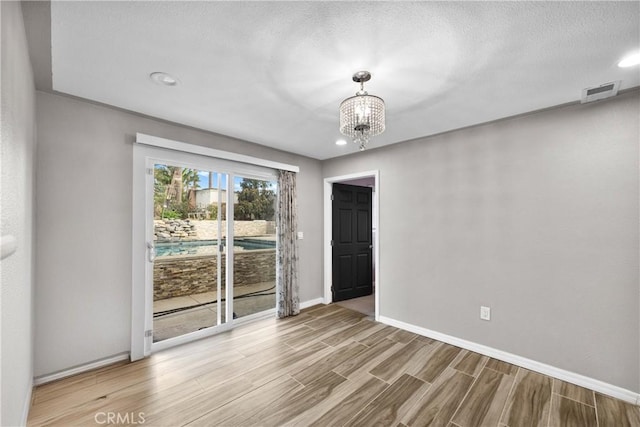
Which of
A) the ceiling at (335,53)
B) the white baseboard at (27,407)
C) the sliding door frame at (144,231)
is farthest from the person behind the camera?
the sliding door frame at (144,231)

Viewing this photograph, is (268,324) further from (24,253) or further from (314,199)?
(24,253)

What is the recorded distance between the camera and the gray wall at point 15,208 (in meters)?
1.20

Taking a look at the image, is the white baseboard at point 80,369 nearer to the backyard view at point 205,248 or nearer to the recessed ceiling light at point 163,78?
the backyard view at point 205,248

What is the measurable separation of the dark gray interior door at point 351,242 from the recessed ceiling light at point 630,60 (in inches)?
134

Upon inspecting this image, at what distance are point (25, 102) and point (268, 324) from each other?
3162 millimetres

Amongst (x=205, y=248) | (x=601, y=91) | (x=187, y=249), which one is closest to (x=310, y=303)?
(x=205, y=248)

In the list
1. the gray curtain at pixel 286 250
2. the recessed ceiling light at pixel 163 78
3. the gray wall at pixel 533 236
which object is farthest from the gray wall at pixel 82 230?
the gray wall at pixel 533 236

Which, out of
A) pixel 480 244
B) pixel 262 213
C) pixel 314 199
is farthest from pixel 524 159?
pixel 262 213

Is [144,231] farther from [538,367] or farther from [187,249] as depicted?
[538,367]

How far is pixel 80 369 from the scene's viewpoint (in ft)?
7.81

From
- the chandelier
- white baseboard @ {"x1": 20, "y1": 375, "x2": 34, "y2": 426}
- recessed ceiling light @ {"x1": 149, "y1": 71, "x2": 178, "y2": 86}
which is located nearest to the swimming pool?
white baseboard @ {"x1": 20, "y1": 375, "x2": 34, "y2": 426}

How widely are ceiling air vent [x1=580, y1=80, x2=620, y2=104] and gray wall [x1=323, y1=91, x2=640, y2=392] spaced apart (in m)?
0.13

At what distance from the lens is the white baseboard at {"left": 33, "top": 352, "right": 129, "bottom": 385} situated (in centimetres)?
221

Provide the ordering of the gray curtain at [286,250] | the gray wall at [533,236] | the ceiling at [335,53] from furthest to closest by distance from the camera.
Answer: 1. the gray curtain at [286,250]
2. the gray wall at [533,236]
3. the ceiling at [335,53]
